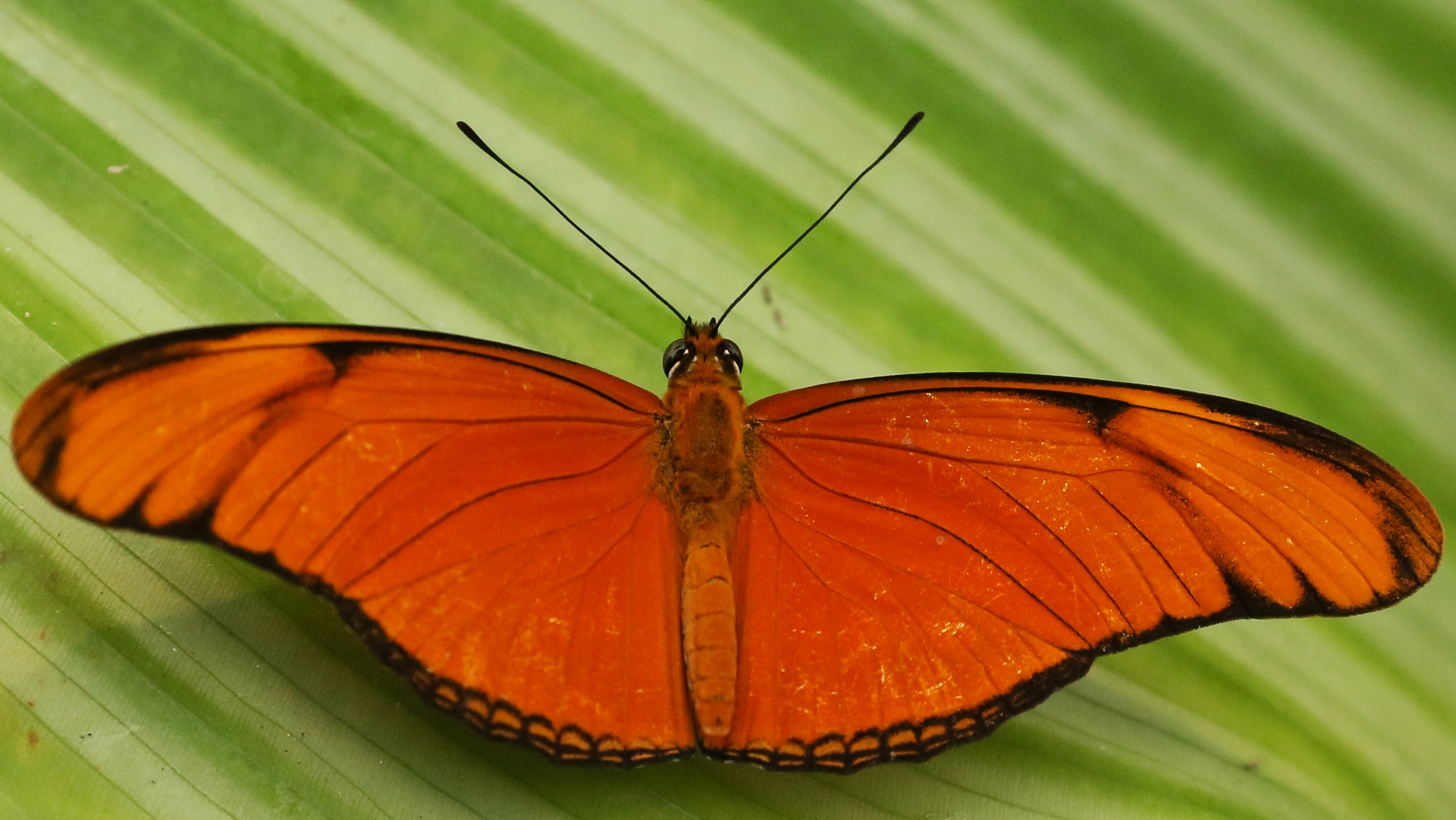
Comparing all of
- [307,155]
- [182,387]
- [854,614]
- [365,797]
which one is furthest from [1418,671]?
[307,155]

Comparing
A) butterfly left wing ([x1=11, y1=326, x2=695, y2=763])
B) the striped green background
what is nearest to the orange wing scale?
butterfly left wing ([x1=11, y1=326, x2=695, y2=763])

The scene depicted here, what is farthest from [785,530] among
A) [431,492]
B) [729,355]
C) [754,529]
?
[431,492]

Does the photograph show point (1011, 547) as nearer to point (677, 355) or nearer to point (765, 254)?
point (677, 355)

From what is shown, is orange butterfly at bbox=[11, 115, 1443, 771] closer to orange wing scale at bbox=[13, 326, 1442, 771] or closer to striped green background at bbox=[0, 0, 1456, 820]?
orange wing scale at bbox=[13, 326, 1442, 771]

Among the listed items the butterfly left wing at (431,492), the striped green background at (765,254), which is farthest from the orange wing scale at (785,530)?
the striped green background at (765,254)

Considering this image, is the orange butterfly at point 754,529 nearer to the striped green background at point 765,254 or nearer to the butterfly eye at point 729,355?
the butterfly eye at point 729,355

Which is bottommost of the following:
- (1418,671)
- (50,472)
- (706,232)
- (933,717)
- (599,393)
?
(50,472)

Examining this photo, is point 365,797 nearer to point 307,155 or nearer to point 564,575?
point 564,575
